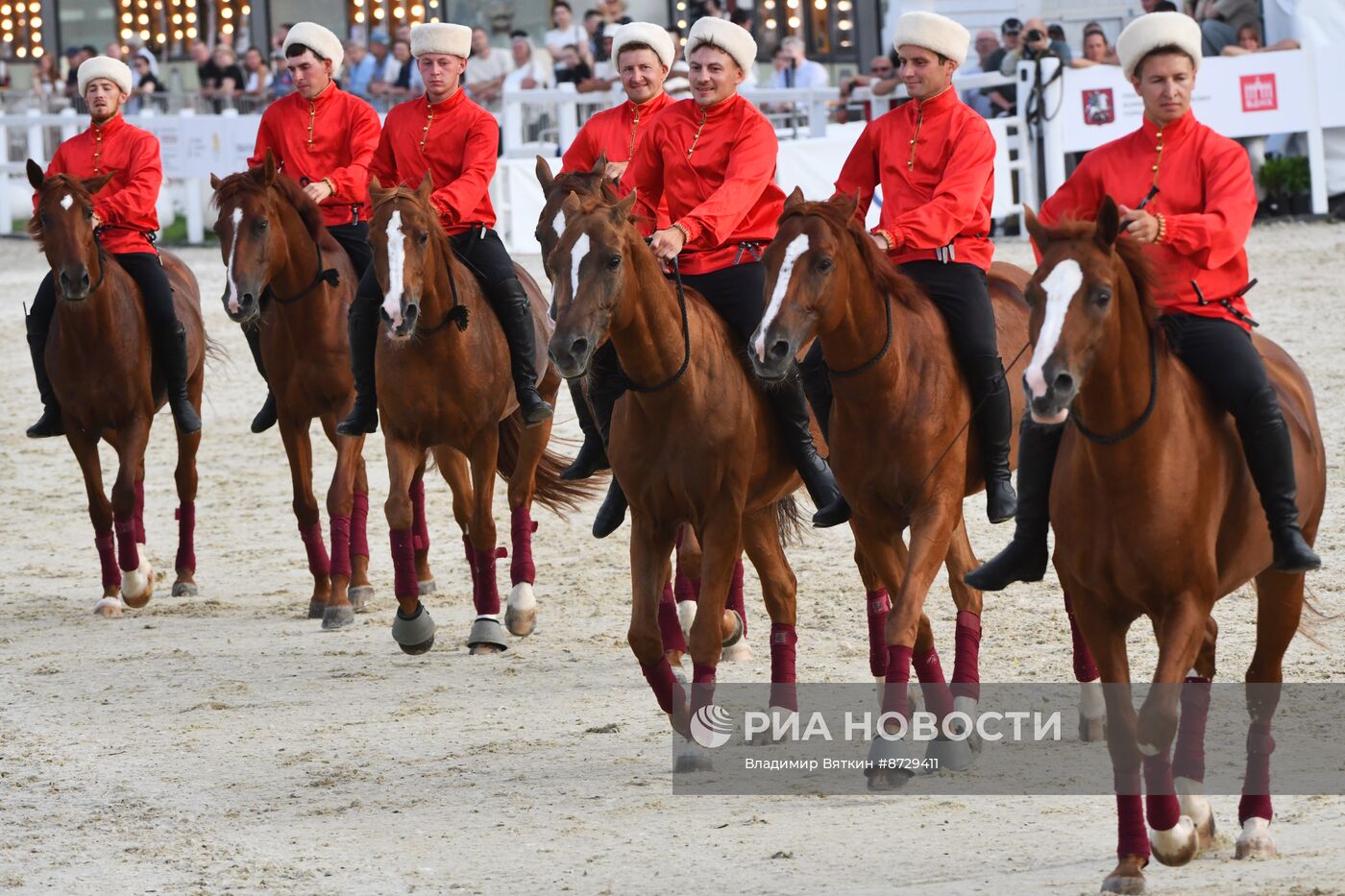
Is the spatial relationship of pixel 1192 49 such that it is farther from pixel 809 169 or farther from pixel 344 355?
pixel 809 169

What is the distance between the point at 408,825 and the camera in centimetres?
644

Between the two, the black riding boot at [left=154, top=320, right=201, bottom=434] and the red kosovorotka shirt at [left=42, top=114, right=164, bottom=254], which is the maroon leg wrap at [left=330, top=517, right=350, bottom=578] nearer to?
the black riding boot at [left=154, top=320, right=201, bottom=434]

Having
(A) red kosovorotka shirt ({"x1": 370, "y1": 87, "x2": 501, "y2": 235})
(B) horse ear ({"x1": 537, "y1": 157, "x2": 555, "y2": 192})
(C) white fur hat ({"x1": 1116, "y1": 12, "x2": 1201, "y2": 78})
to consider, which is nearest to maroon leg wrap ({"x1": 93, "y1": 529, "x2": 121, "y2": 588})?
(A) red kosovorotka shirt ({"x1": 370, "y1": 87, "x2": 501, "y2": 235})

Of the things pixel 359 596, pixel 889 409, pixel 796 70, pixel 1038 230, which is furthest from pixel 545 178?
pixel 796 70

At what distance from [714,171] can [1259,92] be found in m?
14.5

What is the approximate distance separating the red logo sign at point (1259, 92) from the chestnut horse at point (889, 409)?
1474 centimetres

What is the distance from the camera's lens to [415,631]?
8.98 metres

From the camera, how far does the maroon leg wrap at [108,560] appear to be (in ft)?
34.4

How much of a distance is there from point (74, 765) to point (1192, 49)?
481 cm

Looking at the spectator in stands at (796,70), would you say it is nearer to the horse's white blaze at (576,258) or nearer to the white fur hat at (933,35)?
the white fur hat at (933,35)

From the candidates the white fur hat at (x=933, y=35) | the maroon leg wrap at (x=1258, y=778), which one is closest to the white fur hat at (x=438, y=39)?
the white fur hat at (x=933, y=35)

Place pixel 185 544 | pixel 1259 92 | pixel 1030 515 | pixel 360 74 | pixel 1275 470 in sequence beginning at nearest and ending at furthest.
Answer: pixel 1275 470
pixel 1030 515
pixel 185 544
pixel 1259 92
pixel 360 74

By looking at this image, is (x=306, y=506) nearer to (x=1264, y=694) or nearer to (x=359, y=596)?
(x=359, y=596)

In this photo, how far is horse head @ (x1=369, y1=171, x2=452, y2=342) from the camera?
8.27 meters
